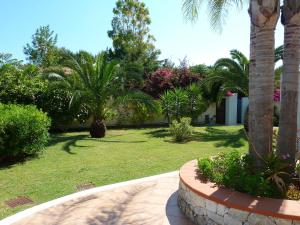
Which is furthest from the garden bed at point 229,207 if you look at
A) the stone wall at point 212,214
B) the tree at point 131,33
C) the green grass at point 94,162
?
the tree at point 131,33

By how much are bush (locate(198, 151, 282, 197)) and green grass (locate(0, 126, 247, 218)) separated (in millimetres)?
2848

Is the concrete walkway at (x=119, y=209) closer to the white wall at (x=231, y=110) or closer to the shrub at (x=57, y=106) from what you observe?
the shrub at (x=57, y=106)

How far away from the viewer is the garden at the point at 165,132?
226 inches

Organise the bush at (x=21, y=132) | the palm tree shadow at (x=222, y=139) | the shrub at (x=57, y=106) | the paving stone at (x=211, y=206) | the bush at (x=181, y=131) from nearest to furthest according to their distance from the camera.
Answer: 1. the paving stone at (x=211, y=206)
2. the bush at (x=21, y=132)
3. the palm tree shadow at (x=222, y=139)
4. the bush at (x=181, y=131)
5. the shrub at (x=57, y=106)

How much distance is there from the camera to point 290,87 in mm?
5910

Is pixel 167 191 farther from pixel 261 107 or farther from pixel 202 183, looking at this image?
pixel 261 107

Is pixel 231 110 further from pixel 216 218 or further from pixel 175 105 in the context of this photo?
pixel 216 218

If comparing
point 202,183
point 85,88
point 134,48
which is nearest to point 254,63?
point 202,183

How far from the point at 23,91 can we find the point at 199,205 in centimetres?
1311

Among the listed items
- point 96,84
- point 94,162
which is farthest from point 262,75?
point 96,84

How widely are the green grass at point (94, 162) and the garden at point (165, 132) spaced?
0.09 ft

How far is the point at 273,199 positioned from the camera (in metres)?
5.02

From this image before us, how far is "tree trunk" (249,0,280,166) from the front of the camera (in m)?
5.76

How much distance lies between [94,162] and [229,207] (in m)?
6.27
